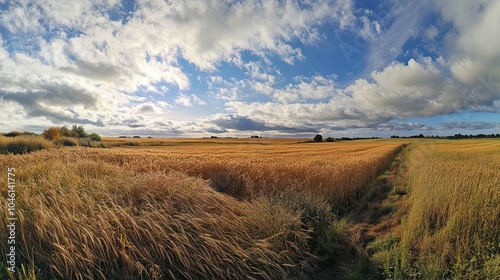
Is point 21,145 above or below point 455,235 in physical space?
above

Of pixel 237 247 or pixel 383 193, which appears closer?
pixel 237 247

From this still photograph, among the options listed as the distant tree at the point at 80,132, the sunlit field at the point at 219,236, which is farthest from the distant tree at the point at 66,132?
the sunlit field at the point at 219,236

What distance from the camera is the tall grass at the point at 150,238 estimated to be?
162 inches

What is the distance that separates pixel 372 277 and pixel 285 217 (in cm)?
197

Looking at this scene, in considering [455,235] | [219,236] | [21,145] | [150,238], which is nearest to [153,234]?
[150,238]

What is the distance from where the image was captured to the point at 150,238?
14.6ft

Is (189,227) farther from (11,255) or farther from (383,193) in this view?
(383,193)

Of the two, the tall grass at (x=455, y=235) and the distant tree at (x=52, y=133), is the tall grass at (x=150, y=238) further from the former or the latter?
the distant tree at (x=52, y=133)

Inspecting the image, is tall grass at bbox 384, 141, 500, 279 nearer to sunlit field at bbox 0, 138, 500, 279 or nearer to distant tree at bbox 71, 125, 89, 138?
sunlit field at bbox 0, 138, 500, 279

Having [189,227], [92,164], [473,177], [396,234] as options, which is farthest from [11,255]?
[473,177]

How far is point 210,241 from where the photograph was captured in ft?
15.2

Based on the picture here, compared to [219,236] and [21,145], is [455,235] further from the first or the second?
[21,145]

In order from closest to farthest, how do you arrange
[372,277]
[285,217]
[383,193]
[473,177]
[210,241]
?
[210,241]
[372,277]
[285,217]
[473,177]
[383,193]

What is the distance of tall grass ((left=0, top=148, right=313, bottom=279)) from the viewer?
13.5 feet
